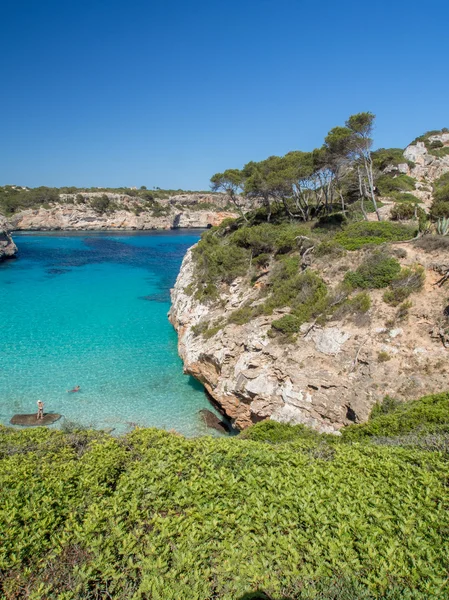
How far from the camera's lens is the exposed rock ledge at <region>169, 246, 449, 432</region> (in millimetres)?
10211

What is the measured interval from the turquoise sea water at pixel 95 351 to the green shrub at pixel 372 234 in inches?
391

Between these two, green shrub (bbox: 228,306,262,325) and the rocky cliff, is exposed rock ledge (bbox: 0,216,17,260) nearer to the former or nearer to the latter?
the rocky cliff

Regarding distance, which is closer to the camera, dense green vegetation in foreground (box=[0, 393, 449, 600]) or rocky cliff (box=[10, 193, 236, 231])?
dense green vegetation in foreground (box=[0, 393, 449, 600])

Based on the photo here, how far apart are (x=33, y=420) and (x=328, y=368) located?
1133 centimetres

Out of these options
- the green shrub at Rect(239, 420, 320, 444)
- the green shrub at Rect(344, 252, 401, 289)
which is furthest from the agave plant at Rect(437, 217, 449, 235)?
the green shrub at Rect(239, 420, 320, 444)

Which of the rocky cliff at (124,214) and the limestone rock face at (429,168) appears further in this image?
the rocky cliff at (124,214)

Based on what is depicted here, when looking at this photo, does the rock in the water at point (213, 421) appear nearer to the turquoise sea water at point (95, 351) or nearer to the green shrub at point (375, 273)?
the turquoise sea water at point (95, 351)

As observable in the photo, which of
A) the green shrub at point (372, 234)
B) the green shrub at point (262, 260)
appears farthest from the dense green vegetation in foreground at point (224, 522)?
the green shrub at point (262, 260)

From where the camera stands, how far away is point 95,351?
1867 cm

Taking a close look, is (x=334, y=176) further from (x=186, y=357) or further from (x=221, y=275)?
(x=186, y=357)

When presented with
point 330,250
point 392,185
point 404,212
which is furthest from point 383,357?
point 392,185

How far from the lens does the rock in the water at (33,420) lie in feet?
41.1

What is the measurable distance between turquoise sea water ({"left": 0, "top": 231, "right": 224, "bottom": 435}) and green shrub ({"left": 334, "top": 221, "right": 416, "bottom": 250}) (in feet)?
32.6

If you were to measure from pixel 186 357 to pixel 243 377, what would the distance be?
4826 mm
